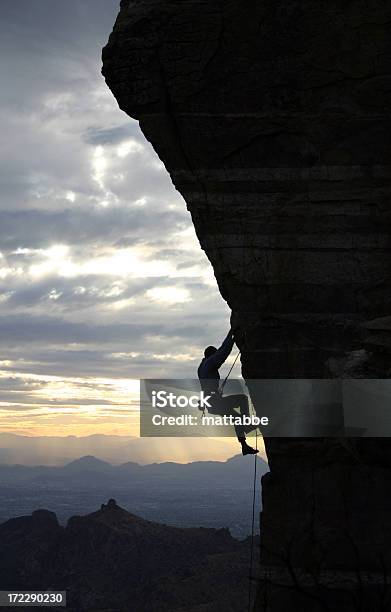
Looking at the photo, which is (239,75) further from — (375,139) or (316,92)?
(375,139)

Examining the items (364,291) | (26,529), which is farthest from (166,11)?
(26,529)

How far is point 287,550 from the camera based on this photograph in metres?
16.9

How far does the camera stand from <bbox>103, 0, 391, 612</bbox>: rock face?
16984 mm

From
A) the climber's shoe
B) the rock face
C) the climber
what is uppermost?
the rock face

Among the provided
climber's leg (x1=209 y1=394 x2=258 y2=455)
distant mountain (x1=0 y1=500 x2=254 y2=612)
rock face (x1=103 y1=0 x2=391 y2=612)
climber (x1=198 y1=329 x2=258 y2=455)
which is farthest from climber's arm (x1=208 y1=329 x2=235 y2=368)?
distant mountain (x1=0 y1=500 x2=254 y2=612)

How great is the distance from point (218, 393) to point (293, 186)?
4.49m

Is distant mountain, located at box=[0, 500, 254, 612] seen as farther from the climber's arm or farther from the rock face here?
the climber's arm

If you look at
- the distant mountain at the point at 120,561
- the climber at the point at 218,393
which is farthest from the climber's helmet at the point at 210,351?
the distant mountain at the point at 120,561

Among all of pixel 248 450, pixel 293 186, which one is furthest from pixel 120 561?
pixel 293 186

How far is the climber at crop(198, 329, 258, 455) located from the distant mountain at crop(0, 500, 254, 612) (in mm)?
29710

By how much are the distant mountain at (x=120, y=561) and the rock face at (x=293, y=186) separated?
29.6 meters

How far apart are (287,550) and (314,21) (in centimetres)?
1047

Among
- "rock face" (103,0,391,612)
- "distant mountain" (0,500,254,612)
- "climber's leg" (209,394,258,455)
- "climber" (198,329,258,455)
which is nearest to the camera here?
"rock face" (103,0,391,612)

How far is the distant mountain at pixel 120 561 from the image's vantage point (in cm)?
4822
